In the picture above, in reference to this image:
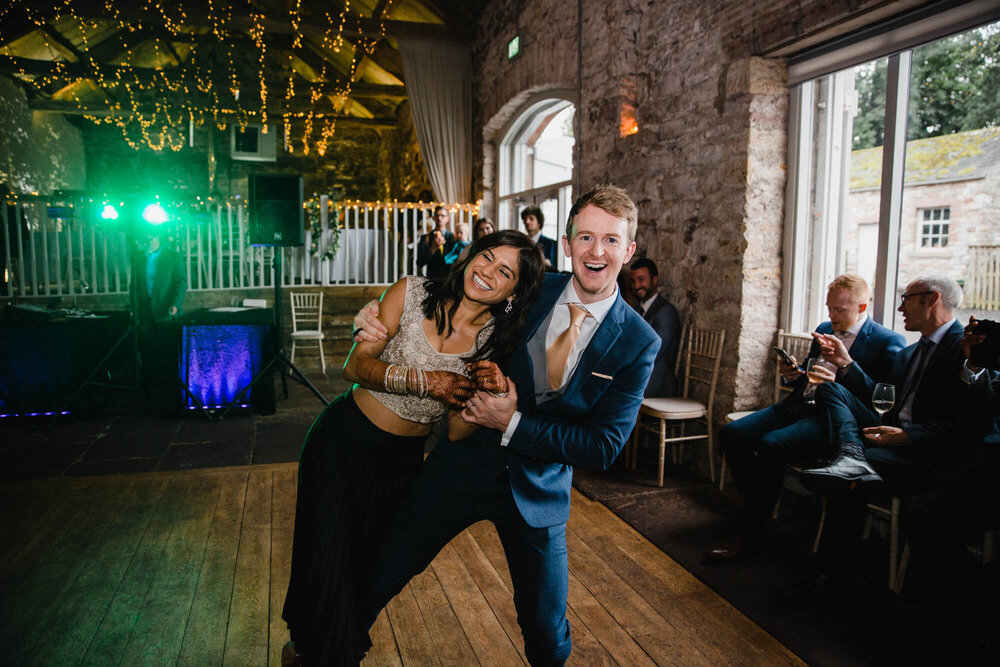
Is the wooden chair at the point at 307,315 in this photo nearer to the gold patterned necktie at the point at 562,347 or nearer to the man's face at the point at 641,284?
the man's face at the point at 641,284

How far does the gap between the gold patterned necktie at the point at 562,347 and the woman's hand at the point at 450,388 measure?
232 millimetres

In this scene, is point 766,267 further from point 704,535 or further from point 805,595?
point 805,595

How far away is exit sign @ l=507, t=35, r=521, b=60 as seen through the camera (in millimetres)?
6637

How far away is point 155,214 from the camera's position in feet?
17.4

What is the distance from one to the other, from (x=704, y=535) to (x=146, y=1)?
324 inches

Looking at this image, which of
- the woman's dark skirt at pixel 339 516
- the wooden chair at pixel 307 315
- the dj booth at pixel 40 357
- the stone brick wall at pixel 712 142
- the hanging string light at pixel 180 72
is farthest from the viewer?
the hanging string light at pixel 180 72

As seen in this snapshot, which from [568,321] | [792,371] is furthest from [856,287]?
[568,321]

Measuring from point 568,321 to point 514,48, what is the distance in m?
5.96

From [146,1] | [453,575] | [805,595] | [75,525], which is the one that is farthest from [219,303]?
[805,595]

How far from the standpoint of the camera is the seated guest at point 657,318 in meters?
3.98

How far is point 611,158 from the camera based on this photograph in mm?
4918

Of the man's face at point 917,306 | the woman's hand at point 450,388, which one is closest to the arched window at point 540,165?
the man's face at point 917,306

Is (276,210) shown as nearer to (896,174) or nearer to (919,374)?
(896,174)

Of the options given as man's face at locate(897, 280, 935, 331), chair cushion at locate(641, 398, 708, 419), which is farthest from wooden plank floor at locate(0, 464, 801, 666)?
man's face at locate(897, 280, 935, 331)
